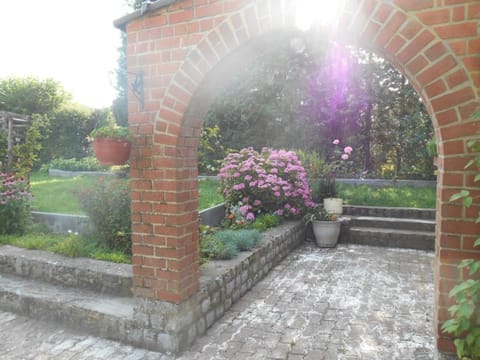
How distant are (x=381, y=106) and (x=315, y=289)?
8351 mm

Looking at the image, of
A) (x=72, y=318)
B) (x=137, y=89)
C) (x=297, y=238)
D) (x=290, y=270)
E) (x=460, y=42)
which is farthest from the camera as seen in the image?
(x=297, y=238)

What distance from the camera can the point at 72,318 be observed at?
3.60 m

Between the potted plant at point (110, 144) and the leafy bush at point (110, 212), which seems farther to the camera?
the leafy bush at point (110, 212)

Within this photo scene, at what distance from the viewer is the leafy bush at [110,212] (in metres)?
4.87

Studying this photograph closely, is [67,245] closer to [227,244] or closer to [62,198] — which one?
[227,244]

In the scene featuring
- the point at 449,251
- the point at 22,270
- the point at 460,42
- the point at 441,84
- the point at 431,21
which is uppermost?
the point at 431,21

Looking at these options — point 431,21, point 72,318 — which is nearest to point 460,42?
point 431,21

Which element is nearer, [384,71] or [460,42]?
[460,42]

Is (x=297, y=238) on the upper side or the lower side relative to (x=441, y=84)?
lower

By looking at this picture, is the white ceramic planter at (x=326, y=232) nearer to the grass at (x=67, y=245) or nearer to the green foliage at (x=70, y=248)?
the grass at (x=67, y=245)

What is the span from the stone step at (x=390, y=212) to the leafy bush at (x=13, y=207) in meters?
6.15

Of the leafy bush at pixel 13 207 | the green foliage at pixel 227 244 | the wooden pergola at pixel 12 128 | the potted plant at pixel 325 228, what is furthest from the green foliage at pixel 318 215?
the wooden pergola at pixel 12 128

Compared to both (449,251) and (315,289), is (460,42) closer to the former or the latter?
(449,251)

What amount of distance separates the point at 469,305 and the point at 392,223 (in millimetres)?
5513
